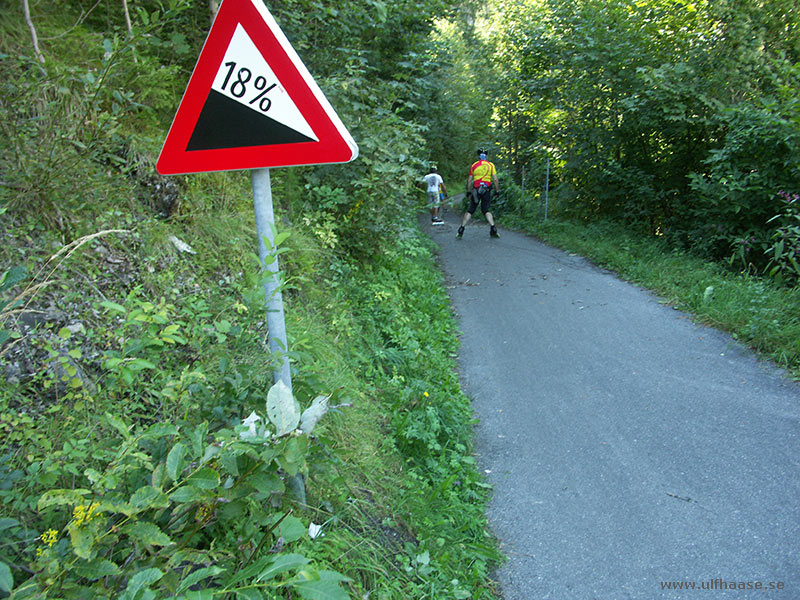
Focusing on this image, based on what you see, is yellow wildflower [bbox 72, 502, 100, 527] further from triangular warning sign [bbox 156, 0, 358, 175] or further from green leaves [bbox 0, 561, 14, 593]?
triangular warning sign [bbox 156, 0, 358, 175]

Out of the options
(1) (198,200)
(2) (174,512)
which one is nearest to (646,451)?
(2) (174,512)

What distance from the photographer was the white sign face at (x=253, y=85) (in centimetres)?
206

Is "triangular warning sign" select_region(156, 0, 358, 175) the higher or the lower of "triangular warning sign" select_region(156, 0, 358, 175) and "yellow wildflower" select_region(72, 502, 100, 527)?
the higher

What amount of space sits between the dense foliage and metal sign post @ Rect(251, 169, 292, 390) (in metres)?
6.68

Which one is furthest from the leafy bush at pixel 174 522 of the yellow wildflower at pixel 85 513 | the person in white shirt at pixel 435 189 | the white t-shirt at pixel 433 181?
the white t-shirt at pixel 433 181

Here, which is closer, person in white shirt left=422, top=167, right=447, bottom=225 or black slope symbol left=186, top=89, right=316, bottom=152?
black slope symbol left=186, top=89, right=316, bottom=152

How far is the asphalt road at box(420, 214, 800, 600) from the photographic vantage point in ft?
9.22

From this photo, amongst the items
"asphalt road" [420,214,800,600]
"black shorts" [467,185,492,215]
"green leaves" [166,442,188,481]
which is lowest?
"asphalt road" [420,214,800,600]

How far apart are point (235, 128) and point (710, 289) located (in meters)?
6.56

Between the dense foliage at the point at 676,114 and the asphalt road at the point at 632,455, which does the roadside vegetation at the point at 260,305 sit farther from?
the asphalt road at the point at 632,455

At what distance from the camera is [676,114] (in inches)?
385

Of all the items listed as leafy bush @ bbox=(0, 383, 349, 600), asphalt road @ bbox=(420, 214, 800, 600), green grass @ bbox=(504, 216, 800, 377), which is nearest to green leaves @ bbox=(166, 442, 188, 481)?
leafy bush @ bbox=(0, 383, 349, 600)

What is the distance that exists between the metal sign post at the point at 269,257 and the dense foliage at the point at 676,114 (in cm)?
668

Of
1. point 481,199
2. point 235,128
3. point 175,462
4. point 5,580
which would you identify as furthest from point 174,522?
point 481,199
